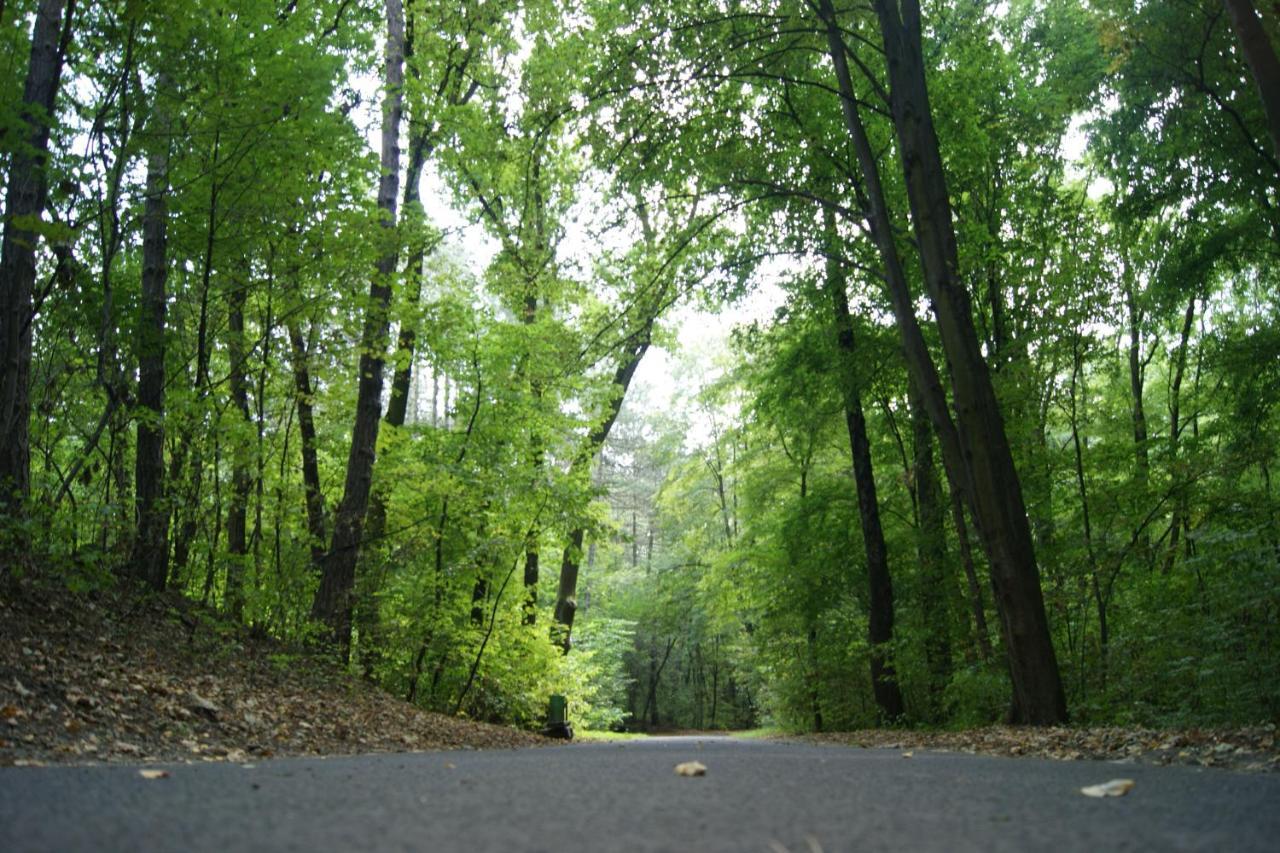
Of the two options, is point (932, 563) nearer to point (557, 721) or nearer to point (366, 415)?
point (557, 721)

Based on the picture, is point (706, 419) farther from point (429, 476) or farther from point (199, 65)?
point (199, 65)

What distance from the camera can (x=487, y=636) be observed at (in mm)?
12500

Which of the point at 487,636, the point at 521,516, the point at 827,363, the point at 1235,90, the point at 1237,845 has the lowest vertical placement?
the point at 487,636

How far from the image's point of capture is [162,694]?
6.00m

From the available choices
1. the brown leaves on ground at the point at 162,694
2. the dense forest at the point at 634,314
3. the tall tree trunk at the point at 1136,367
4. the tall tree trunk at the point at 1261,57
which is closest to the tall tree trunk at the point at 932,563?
the dense forest at the point at 634,314

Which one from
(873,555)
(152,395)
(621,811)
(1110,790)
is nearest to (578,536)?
(873,555)

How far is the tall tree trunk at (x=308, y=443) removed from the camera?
397 inches

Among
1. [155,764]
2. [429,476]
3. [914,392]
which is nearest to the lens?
[155,764]

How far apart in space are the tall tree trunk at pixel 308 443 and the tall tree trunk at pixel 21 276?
3.22 m

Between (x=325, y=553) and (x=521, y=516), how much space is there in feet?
9.16

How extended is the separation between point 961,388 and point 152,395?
771 cm

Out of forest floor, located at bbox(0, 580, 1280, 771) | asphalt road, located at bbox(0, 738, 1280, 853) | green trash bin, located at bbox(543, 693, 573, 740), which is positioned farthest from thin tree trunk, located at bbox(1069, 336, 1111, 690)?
green trash bin, located at bbox(543, 693, 573, 740)

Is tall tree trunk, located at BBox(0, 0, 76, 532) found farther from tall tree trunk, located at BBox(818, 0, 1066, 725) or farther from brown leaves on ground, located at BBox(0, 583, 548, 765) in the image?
→ tall tree trunk, located at BBox(818, 0, 1066, 725)

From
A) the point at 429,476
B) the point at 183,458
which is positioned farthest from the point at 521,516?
the point at 183,458
